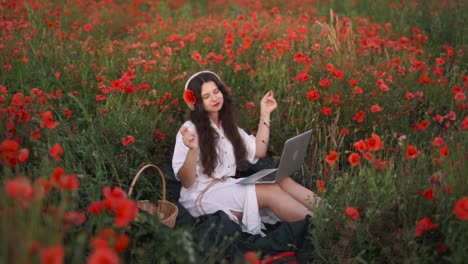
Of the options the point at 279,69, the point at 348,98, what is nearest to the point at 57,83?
the point at 279,69

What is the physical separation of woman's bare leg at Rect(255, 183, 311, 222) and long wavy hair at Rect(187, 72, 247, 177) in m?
0.30

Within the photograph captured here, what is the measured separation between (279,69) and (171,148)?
1.18 metres

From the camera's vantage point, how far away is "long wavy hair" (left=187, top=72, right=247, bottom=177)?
341 centimetres

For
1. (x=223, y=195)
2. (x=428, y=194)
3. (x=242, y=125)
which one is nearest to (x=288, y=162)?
(x=223, y=195)

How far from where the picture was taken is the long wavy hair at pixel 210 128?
341 cm

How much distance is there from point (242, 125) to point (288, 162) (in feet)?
3.59

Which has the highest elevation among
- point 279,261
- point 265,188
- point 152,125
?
point 152,125

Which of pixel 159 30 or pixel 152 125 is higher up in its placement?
pixel 159 30

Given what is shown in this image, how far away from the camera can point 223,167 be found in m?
3.48

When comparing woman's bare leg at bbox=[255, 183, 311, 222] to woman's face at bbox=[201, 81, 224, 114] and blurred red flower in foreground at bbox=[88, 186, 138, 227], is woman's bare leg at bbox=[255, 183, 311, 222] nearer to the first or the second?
woman's face at bbox=[201, 81, 224, 114]

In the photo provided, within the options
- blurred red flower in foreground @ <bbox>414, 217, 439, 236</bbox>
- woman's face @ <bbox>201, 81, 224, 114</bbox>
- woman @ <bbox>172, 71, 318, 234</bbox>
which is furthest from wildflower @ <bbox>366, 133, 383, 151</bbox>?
woman's face @ <bbox>201, 81, 224, 114</bbox>

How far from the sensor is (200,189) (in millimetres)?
3414

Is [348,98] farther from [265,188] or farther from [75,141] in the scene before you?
[75,141]

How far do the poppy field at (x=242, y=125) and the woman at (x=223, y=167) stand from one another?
0.75 feet
